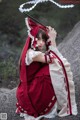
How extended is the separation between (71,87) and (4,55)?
11.5 feet

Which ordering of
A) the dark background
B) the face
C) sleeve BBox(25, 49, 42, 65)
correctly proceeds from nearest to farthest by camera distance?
sleeve BBox(25, 49, 42, 65)
the face
the dark background

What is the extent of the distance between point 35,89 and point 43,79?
148 mm

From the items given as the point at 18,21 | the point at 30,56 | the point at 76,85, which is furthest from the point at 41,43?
the point at 18,21

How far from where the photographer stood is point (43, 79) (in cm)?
475

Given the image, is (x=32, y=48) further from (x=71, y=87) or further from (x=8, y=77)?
(x=8, y=77)

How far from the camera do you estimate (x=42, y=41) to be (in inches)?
192

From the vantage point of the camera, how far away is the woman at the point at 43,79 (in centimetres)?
475

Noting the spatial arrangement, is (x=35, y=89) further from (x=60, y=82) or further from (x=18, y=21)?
(x=18, y=21)

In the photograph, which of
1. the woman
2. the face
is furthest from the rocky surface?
the face

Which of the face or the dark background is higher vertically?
the face

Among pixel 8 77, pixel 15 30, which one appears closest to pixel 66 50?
pixel 8 77

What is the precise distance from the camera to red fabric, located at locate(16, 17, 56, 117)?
475 centimetres

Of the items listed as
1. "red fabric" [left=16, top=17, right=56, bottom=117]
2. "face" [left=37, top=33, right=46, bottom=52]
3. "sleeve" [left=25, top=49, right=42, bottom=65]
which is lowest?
"red fabric" [left=16, top=17, right=56, bottom=117]

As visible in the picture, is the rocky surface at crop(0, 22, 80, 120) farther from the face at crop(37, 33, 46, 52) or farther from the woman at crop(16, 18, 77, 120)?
the face at crop(37, 33, 46, 52)
